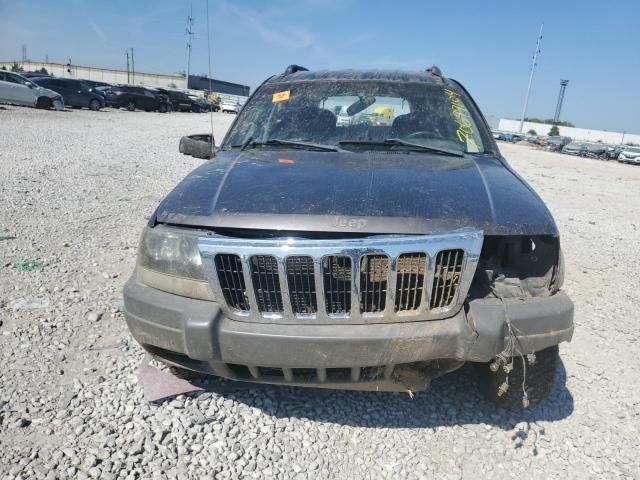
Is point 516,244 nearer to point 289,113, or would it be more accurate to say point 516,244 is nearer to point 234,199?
point 234,199

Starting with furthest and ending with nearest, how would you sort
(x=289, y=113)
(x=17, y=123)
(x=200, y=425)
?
1. (x=17, y=123)
2. (x=289, y=113)
3. (x=200, y=425)

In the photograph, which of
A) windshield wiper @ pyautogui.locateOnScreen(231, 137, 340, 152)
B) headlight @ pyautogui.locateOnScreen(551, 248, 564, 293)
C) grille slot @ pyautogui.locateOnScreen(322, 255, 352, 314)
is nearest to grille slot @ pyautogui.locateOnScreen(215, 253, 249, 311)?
grille slot @ pyautogui.locateOnScreen(322, 255, 352, 314)

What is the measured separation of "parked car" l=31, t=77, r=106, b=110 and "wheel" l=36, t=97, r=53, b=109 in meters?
3.38

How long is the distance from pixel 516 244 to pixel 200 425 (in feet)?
5.90

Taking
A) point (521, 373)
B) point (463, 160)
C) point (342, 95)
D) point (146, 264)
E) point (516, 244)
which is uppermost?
point (342, 95)

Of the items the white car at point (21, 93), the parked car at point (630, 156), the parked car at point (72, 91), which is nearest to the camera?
the white car at point (21, 93)

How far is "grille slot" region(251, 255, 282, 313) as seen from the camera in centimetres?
196

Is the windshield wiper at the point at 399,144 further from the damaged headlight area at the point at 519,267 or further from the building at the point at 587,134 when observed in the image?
the building at the point at 587,134

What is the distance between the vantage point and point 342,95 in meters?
3.41

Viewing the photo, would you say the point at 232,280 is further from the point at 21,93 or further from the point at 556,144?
the point at 556,144

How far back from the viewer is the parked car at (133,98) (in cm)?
3005

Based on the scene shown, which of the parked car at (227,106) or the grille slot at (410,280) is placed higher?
the parked car at (227,106)

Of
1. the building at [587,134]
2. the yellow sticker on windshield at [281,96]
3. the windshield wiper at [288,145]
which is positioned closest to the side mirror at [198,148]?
the windshield wiper at [288,145]

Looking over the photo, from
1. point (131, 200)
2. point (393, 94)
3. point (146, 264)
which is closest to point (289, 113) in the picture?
point (393, 94)
